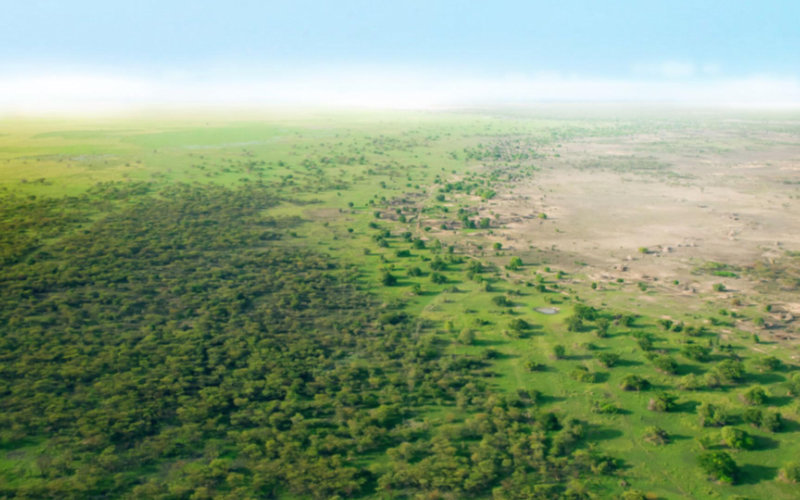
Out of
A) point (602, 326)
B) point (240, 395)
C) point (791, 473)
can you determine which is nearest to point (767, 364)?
point (602, 326)

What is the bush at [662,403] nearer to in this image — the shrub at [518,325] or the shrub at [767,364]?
the shrub at [767,364]

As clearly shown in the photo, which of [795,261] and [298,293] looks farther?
[795,261]

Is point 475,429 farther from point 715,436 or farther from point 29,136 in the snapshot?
point 29,136

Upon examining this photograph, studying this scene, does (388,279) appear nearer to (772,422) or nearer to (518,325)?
(518,325)

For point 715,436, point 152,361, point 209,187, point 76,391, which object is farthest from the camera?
point 209,187

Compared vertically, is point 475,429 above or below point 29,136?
below

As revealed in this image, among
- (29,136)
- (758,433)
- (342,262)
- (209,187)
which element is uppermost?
(29,136)

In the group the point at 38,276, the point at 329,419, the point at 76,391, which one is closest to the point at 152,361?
the point at 76,391

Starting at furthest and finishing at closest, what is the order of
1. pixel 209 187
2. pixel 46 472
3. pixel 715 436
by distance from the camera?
pixel 209 187 < pixel 715 436 < pixel 46 472
